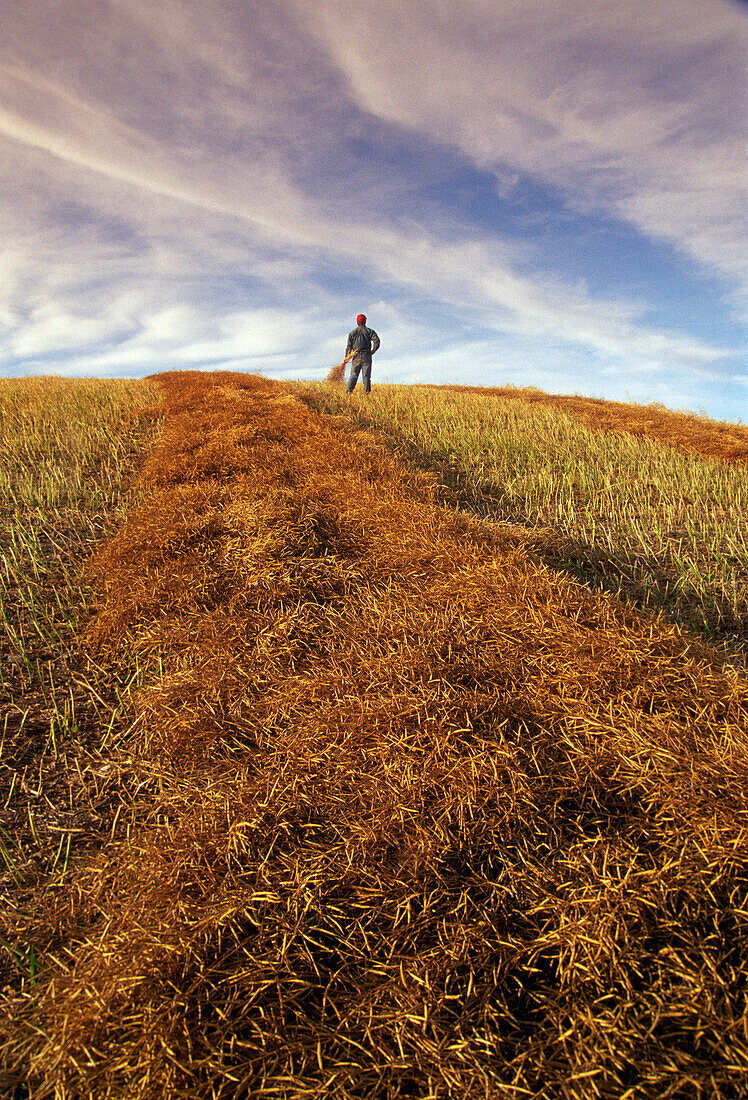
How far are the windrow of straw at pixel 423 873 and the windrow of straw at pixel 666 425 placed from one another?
22.8 ft

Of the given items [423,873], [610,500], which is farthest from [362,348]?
[423,873]

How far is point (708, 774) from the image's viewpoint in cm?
154

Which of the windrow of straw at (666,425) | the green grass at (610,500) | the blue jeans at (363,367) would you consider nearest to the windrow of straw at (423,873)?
the green grass at (610,500)

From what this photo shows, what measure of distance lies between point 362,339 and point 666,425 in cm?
679

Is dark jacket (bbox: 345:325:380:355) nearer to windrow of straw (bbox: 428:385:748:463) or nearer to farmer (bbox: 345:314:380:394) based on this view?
farmer (bbox: 345:314:380:394)

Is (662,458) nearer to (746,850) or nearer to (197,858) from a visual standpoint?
(746,850)

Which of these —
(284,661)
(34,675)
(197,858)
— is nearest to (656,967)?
(197,858)

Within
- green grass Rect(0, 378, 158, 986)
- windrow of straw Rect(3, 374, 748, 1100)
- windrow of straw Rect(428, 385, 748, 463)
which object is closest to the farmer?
windrow of straw Rect(428, 385, 748, 463)

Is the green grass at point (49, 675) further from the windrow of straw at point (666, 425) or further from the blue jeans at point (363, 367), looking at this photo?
the windrow of straw at point (666, 425)

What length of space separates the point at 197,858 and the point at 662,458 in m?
7.69

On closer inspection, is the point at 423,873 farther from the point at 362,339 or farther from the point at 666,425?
the point at 362,339

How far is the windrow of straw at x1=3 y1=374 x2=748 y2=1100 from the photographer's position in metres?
1.10

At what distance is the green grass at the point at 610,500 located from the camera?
376 cm

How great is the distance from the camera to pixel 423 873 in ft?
4.63
